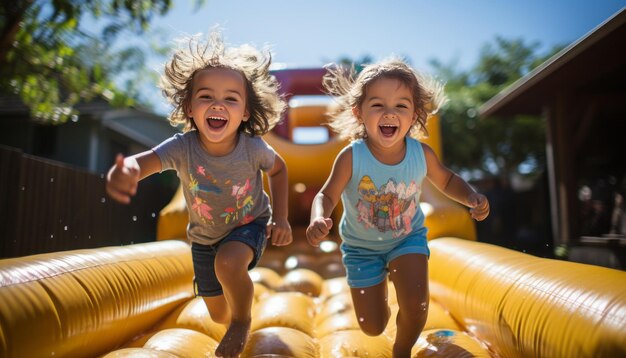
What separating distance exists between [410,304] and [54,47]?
6.92m

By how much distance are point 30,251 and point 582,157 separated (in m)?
8.14

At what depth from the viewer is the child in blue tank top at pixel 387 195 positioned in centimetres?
196

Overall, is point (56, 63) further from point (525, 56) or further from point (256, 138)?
point (525, 56)

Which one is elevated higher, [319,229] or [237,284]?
[319,229]

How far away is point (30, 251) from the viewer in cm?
359

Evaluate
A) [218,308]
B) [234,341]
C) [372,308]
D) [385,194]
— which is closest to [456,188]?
[385,194]

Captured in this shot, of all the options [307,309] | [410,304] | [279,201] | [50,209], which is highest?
[279,201]

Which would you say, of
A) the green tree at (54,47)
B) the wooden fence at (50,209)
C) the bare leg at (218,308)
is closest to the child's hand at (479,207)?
the bare leg at (218,308)

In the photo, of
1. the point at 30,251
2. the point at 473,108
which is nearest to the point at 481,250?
the point at 30,251

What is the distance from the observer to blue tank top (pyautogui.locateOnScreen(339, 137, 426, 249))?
2111 mm

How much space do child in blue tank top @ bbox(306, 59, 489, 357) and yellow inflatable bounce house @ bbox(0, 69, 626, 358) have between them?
0.22 m

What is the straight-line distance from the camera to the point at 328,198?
1994 mm

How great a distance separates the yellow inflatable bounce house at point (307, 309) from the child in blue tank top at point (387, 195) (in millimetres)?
217

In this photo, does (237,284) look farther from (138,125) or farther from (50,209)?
(138,125)
